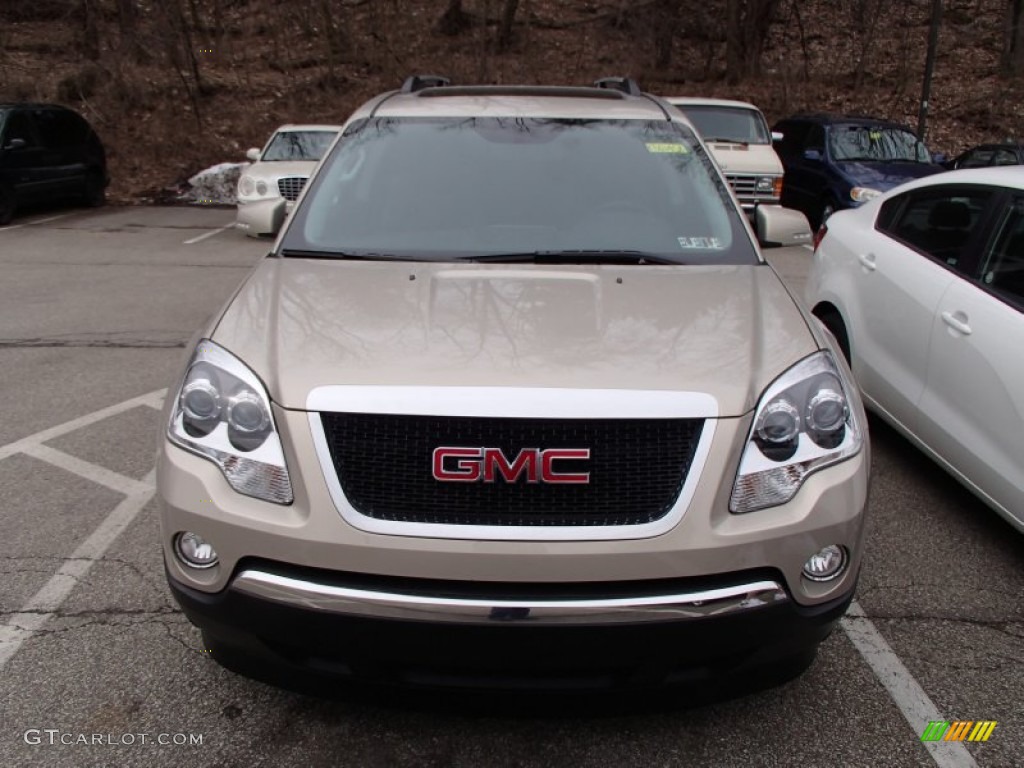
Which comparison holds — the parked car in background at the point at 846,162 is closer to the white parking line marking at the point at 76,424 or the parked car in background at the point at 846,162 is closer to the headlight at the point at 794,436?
the white parking line marking at the point at 76,424

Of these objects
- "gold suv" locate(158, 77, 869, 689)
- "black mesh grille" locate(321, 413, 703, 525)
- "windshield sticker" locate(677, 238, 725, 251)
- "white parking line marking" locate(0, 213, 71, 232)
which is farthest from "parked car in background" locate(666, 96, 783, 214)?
"white parking line marking" locate(0, 213, 71, 232)

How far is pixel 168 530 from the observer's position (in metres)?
2.17

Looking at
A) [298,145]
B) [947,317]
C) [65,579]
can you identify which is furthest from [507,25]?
[65,579]

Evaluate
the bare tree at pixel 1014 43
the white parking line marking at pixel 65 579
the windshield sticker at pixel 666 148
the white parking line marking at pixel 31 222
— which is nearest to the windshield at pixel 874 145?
the windshield sticker at pixel 666 148

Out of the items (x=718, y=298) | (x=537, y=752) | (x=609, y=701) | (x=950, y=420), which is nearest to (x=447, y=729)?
(x=537, y=752)

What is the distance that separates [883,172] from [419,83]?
926cm

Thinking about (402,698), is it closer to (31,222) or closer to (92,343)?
(92,343)

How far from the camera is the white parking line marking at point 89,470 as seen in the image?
3.99 m

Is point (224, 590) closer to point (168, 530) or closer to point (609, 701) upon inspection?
point (168, 530)

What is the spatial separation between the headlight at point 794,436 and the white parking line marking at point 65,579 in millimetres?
2440

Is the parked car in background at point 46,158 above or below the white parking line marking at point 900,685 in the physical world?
below

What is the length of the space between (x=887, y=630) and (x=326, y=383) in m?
2.18

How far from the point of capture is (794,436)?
84.8 inches

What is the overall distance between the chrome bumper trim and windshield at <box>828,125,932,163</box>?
11.7 meters
